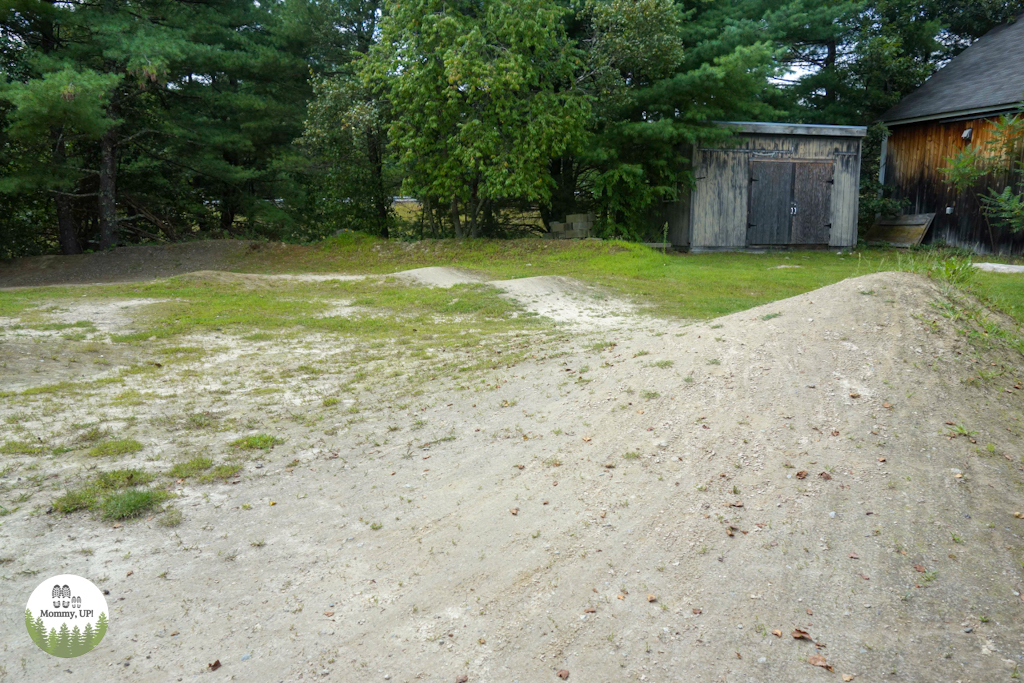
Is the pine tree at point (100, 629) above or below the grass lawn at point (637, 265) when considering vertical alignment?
below

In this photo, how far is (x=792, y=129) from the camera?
18094mm

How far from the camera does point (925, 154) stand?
19328 mm

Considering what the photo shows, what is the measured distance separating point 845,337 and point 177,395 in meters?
5.35

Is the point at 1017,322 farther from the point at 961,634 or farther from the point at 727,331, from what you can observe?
the point at 961,634

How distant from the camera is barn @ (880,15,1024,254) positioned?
1700cm

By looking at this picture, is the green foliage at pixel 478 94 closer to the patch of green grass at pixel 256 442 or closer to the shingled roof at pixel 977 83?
the shingled roof at pixel 977 83

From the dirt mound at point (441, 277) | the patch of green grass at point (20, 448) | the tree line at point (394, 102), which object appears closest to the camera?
the patch of green grass at point (20, 448)

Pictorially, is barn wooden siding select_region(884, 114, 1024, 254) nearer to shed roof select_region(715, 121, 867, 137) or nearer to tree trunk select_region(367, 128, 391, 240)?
shed roof select_region(715, 121, 867, 137)

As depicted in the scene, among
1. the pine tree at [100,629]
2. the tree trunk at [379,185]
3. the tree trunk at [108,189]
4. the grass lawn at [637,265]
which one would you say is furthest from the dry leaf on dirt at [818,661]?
the tree trunk at [108,189]

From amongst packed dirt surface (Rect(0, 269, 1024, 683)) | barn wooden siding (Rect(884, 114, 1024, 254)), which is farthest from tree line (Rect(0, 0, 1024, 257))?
packed dirt surface (Rect(0, 269, 1024, 683))

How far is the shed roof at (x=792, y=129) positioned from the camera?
17.9 m

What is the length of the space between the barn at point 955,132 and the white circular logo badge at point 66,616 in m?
17.8

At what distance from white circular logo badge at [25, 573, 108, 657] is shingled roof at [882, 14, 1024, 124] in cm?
1862

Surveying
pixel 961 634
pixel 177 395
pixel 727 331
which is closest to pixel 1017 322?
pixel 727 331
